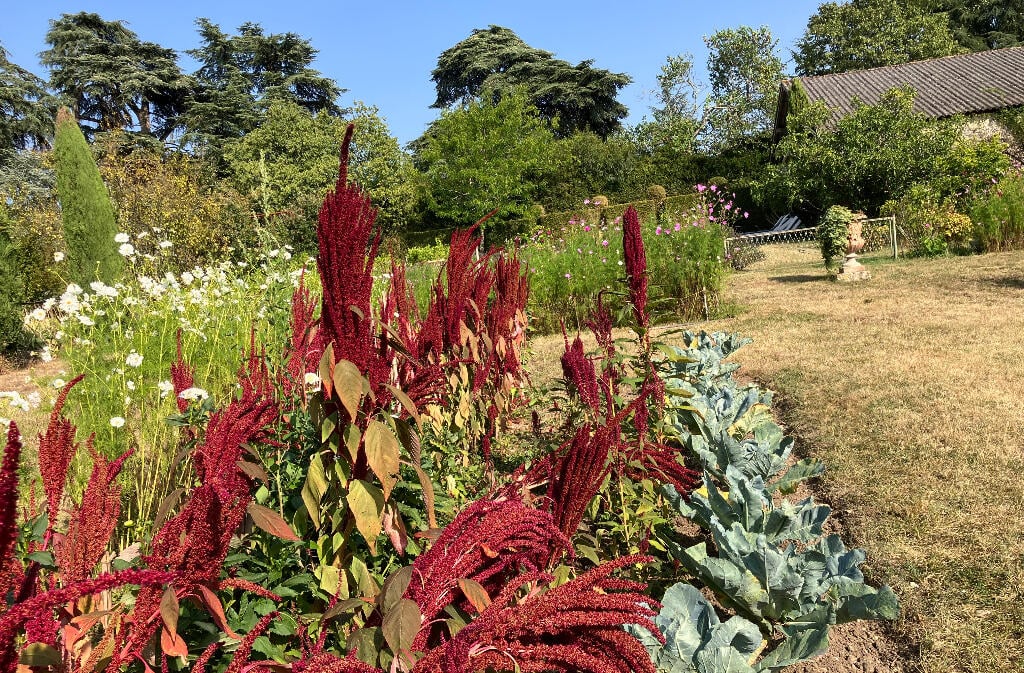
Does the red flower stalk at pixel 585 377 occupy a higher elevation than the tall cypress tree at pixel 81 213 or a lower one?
lower

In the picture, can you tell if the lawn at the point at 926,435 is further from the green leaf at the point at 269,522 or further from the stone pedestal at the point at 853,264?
the green leaf at the point at 269,522

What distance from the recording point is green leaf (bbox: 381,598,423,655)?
32.7 inches

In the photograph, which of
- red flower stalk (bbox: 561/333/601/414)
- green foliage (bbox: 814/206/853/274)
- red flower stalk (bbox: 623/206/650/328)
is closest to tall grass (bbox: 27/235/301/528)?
red flower stalk (bbox: 561/333/601/414)

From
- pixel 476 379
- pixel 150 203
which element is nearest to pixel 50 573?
pixel 476 379

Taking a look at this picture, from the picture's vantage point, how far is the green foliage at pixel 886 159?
13.6 m

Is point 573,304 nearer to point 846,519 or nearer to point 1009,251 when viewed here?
point 846,519

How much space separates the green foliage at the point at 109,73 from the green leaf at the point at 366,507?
1260 inches

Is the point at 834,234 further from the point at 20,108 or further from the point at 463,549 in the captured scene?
the point at 20,108

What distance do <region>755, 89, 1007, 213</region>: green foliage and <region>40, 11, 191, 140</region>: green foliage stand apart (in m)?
26.4

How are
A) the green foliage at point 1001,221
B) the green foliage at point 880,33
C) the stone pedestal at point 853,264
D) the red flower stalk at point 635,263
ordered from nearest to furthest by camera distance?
the red flower stalk at point 635,263 < the stone pedestal at point 853,264 < the green foliage at point 1001,221 < the green foliage at point 880,33

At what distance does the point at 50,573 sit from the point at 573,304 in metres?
6.30

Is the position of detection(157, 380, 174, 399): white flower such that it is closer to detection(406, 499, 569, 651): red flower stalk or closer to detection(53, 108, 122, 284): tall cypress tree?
detection(406, 499, 569, 651): red flower stalk

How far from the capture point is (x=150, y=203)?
1260 cm

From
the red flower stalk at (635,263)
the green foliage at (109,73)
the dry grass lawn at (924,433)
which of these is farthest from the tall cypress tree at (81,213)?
the green foliage at (109,73)
